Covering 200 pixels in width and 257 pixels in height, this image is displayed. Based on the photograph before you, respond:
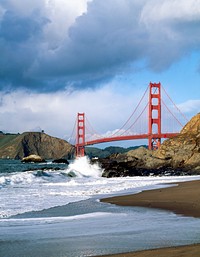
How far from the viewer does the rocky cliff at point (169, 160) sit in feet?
95.1

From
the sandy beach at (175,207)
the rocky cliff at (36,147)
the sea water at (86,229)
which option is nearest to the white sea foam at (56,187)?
the sea water at (86,229)

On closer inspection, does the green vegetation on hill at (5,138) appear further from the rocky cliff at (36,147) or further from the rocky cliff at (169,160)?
the rocky cliff at (169,160)

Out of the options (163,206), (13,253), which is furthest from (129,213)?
(13,253)

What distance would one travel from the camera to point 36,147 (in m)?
148

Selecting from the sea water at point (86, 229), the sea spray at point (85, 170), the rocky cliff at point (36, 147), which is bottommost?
the sea water at point (86, 229)

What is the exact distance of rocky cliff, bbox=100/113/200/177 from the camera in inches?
1141

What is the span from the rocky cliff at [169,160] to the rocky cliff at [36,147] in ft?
336

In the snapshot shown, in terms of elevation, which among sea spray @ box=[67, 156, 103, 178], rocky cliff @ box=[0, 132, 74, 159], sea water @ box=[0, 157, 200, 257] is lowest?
sea water @ box=[0, 157, 200, 257]

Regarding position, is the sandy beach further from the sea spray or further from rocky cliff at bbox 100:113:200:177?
the sea spray

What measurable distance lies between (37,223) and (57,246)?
1.93m

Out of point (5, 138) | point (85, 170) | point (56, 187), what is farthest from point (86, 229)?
point (5, 138)

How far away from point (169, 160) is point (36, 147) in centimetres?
11874

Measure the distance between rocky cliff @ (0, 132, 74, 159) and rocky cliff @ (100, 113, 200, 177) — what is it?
103 meters

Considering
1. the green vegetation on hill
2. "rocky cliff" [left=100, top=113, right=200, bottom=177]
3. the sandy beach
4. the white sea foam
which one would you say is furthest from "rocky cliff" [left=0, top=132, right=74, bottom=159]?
the sandy beach
